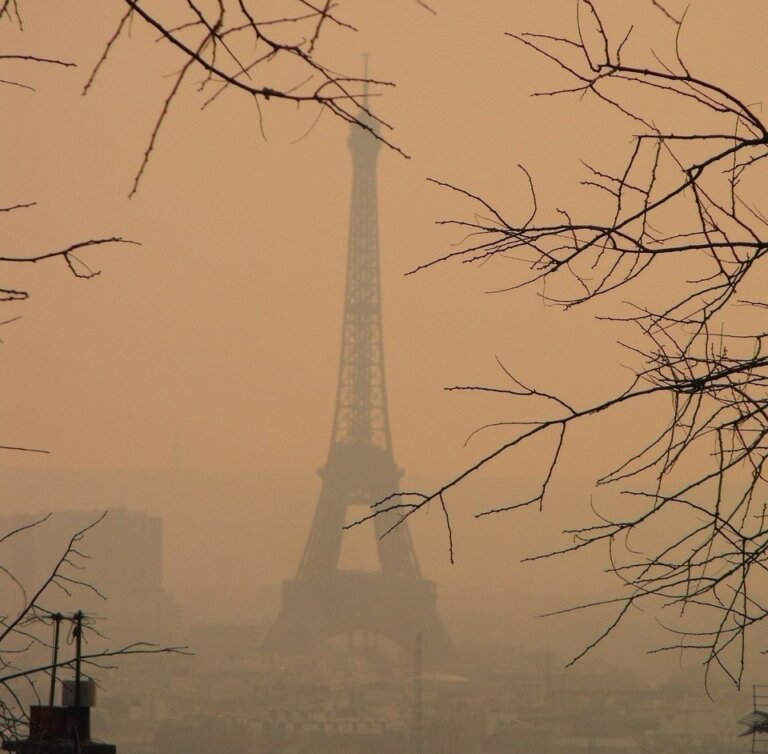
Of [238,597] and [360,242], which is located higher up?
[360,242]

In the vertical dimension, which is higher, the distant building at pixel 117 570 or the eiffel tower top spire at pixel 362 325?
the eiffel tower top spire at pixel 362 325

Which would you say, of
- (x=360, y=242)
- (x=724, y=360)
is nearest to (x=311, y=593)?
(x=360, y=242)

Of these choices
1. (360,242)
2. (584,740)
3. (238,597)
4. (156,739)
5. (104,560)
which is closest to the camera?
(156,739)

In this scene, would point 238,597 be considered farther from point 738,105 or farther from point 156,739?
point 738,105

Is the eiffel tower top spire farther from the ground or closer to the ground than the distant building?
farther from the ground

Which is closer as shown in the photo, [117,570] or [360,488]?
[360,488]

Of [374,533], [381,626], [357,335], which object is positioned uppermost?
[357,335]

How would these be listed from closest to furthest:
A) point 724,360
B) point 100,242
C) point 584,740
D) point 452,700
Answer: point 100,242 < point 724,360 < point 584,740 < point 452,700

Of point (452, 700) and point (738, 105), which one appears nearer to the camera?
point (738, 105)
